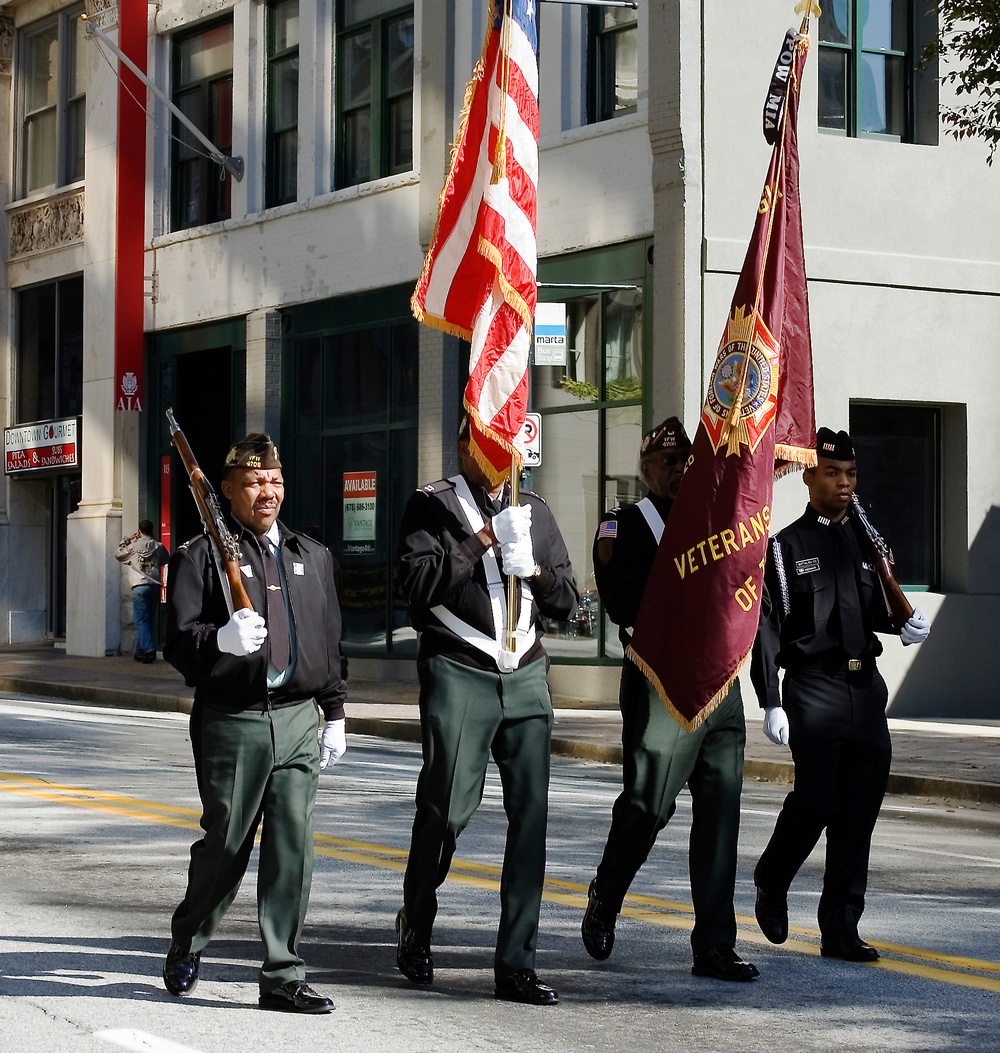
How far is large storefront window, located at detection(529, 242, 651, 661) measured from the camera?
20422 mm

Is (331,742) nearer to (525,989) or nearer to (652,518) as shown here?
(525,989)

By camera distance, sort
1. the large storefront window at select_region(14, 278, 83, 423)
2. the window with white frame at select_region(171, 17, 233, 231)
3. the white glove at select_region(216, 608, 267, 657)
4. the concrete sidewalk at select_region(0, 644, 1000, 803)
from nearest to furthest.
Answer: the white glove at select_region(216, 608, 267, 657)
the concrete sidewalk at select_region(0, 644, 1000, 803)
the window with white frame at select_region(171, 17, 233, 231)
the large storefront window at select_region(14, 278, 83, 423)

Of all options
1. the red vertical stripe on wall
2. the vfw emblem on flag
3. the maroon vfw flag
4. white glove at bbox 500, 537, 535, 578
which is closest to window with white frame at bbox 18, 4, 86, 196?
the red vertical stripe on wall

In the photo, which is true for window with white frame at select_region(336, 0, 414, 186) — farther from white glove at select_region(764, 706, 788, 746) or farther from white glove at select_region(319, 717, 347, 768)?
white glove at select_region(319, 717, 347, 768)

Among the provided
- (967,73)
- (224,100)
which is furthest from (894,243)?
(224,100)

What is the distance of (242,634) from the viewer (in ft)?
20.5

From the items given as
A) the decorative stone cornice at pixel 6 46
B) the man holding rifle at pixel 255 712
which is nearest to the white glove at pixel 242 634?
the man holding rifle at pixel 255 712

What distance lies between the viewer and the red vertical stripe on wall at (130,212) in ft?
94.4

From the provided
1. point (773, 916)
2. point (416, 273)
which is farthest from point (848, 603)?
point (416, 273)

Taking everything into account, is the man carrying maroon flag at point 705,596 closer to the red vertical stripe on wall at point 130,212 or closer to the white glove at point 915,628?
the white glove at point 915,628

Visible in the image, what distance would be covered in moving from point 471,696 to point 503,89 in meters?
2.54

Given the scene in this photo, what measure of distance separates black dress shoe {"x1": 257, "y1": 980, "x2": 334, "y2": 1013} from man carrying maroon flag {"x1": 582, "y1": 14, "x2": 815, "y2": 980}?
125cm

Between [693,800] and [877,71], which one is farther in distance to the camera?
[877,71]

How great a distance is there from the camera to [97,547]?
29531 millimetres
